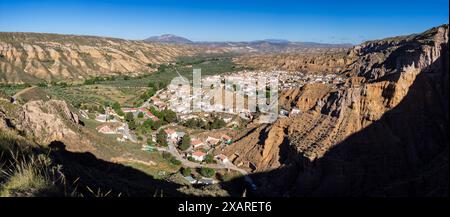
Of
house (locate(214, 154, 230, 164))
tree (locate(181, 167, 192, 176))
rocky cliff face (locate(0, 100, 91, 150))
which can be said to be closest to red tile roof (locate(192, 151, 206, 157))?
house (locate(214, 154, 230, 164))

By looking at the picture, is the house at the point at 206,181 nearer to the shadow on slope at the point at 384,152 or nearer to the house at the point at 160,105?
the shadow on slope at the point at 384,152

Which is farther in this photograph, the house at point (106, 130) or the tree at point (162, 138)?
the tree at point (162, 138)

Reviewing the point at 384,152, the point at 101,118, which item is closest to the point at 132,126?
the point at 101,118

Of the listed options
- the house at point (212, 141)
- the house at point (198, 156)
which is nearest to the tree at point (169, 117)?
the house at point (212, 141)

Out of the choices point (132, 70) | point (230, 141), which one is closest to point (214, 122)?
point (230, 141)

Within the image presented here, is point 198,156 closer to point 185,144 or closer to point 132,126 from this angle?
point 185,144
